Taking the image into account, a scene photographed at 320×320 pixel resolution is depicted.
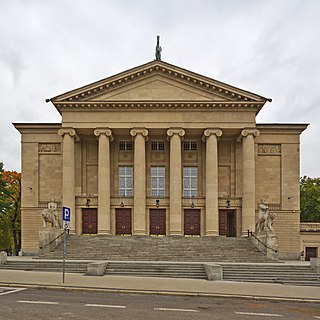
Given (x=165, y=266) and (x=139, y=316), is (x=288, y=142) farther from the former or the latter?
(x=139, y=316)

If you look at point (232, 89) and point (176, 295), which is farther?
point (232, 89)

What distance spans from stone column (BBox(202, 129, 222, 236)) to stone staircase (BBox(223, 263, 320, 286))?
15.1 m

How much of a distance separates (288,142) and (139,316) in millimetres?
34324

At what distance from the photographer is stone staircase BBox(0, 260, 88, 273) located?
25.1m

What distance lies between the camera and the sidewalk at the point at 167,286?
1742 cm

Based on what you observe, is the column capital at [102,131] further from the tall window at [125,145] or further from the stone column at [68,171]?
the tall window at [125,145]

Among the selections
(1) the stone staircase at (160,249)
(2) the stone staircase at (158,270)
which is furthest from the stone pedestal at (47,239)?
(2) the stone staircase at (158,270)

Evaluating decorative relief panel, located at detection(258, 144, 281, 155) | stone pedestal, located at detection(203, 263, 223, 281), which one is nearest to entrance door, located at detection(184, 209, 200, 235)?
decorative relief panel, located at detection(258, 144, 281, 155)

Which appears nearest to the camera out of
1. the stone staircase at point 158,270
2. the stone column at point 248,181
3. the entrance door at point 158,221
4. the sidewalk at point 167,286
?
the sidewalk at point 167,286

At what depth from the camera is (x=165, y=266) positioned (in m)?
24.8

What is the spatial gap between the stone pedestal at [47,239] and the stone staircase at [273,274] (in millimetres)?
13642

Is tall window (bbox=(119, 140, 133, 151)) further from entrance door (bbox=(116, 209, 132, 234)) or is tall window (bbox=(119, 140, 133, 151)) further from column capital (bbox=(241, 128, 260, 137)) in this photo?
column capital (bbox=(241, 128, 260, 137))

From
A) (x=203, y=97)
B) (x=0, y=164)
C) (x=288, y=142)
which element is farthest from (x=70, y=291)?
(x=0, y=164)

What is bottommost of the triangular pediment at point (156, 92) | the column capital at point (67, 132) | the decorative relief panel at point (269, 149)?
the decorative relief panel at point (269, 149)
